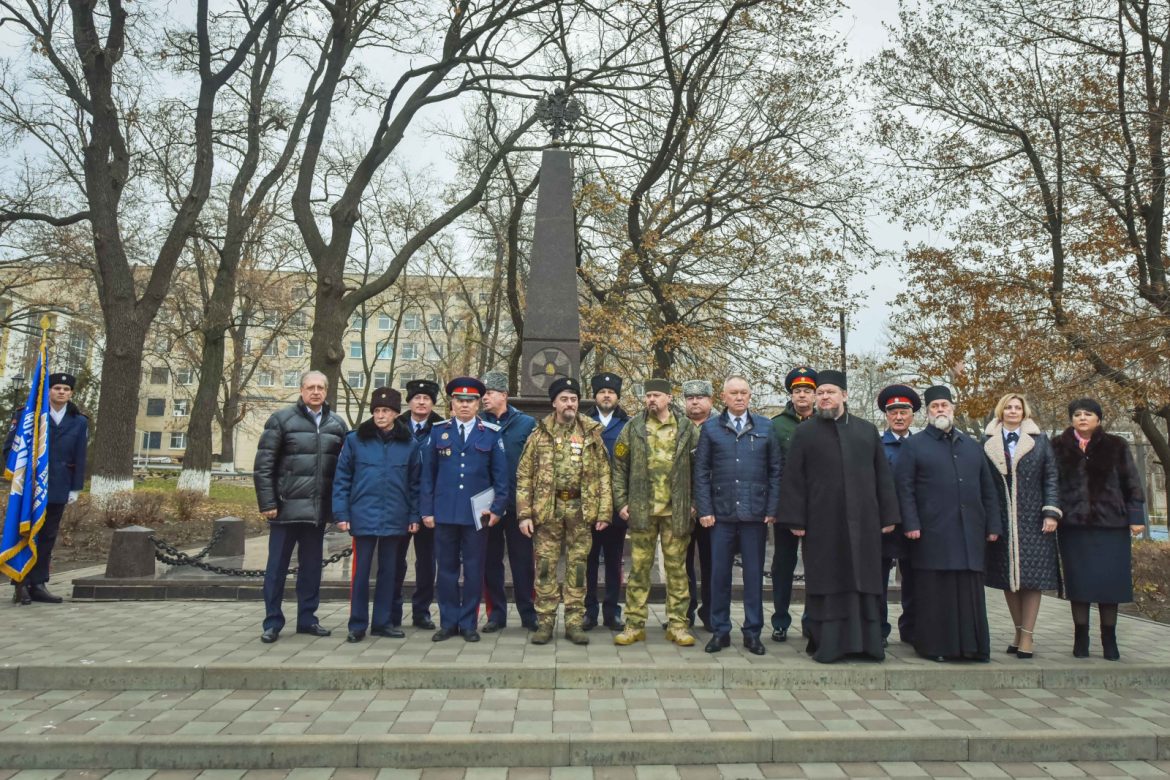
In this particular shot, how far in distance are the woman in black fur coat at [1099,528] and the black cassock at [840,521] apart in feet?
4.79

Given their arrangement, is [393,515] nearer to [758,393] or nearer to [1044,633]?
[1044,633]

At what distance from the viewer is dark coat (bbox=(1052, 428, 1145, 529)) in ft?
19.9

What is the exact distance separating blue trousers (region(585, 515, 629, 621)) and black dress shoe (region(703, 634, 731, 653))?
3.33 ft

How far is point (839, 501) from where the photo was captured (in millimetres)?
5801

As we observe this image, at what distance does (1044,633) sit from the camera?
7.18 meters

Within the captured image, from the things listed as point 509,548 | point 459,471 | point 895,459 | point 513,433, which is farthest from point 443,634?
point 895,459

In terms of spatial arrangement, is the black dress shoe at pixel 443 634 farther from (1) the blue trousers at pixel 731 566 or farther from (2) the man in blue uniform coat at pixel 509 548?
(1) the blue trousers at pixel 731 566

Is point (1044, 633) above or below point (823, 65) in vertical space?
below

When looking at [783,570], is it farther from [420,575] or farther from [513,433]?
[420,575]

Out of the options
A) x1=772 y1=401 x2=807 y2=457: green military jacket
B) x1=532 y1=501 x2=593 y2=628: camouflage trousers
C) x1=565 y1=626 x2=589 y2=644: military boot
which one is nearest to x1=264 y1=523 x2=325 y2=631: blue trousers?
x1=532 y1=501 x2=593 y2=628: camouflage trousers

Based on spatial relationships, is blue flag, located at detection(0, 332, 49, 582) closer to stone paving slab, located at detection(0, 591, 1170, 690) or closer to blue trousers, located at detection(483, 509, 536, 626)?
stone paving slab, located at detection(0, 591, 1170, 690)

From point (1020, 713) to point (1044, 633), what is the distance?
279cm

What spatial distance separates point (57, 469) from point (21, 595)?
1216mm

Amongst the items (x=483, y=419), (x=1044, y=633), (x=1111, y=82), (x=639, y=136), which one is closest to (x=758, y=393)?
(x=639, y=136)
